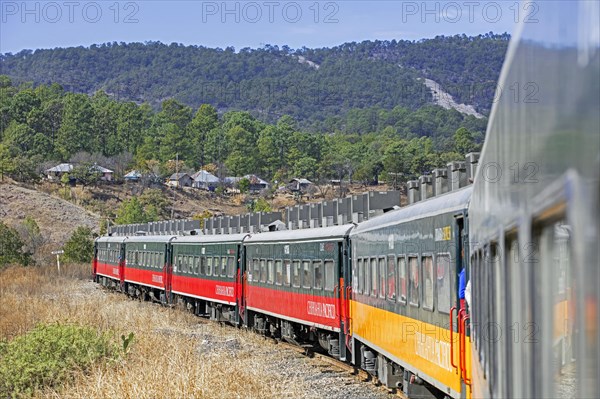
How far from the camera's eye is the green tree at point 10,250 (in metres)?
65.8

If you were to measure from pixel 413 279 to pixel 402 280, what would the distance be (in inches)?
30.6

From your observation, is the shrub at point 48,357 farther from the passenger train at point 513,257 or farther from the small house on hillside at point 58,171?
the small house on hillside at point 58,171

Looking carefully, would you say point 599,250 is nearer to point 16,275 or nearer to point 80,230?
point 16,275

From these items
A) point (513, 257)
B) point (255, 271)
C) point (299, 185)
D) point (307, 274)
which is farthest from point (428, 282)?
point (299, 185)

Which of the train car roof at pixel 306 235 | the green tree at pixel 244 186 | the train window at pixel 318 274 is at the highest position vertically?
the green tree at pixel 244 186

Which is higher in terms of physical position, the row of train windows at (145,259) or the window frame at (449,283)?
the window frame at (449,283)

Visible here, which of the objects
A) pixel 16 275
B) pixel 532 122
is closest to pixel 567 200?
pixel 532 122

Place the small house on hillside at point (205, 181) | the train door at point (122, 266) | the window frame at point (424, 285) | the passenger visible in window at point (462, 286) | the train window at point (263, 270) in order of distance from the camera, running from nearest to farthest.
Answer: the passenger visible in window at point (462, 286), the window frame at point (424, 285), the train window at point (263, 270), the train door at point (122, 266), the small house on hillside at point (205, 181)

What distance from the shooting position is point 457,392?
8.94 meters

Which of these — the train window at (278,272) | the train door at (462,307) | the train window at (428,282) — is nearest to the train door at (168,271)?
the train window at (278,272)

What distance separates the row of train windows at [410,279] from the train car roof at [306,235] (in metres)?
2.71

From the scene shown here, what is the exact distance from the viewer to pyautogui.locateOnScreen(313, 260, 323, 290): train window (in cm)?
1951

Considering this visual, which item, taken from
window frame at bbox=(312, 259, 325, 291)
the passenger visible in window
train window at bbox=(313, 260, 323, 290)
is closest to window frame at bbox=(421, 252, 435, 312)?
the passenger visible in window

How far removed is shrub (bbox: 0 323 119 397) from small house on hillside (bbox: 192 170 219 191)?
117873 mm
